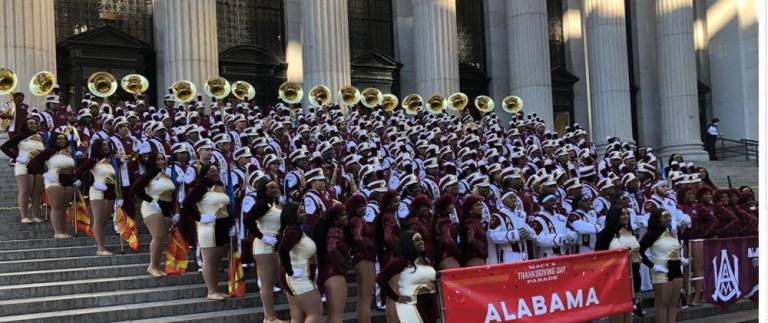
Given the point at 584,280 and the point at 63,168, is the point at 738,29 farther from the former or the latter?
the point at 63,168

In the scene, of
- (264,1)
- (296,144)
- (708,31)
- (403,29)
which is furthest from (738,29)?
(296,144)

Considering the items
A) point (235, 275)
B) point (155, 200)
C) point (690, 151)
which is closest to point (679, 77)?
point (690, 151)

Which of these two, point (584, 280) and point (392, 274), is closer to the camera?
point (392, 274)

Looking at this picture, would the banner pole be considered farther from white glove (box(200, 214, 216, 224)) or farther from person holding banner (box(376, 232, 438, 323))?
white glove (box(200, 214, 216, 224))

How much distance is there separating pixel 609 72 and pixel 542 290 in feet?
64.3

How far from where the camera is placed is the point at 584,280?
986 centimetres

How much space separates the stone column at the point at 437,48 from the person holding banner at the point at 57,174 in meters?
13.9

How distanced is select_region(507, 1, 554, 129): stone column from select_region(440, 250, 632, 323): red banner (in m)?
16.4

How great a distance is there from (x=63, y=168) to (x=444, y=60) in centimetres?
1447

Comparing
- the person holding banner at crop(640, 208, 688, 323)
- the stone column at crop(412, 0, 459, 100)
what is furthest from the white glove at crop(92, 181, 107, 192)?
the stone column at crop(412, 0, 459, 100)

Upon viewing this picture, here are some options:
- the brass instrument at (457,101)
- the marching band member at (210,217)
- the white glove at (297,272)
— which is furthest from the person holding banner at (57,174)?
the brass instrument at (457,101)

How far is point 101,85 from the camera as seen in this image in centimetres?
1727

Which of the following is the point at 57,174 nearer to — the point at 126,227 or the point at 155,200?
the point at 126,227

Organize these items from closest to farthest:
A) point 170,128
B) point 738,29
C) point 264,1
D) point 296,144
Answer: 1. point 296,144
2. point 170,128
3. point 264,1
4. point 738,29
